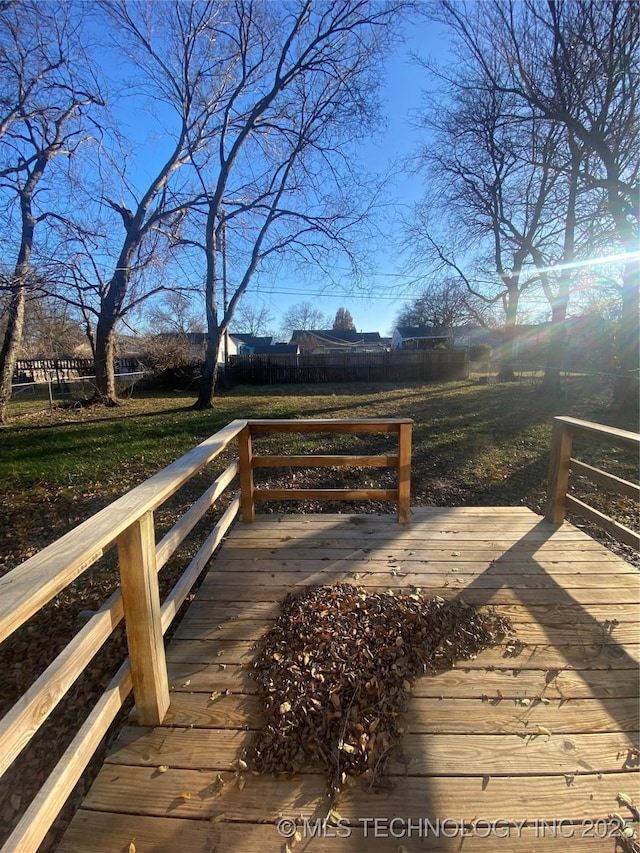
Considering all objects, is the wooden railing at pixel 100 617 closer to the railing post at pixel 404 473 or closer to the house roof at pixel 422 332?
the railing post at pixel 404 473

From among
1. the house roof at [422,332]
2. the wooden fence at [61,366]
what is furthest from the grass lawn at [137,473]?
the house roof at [422,332]

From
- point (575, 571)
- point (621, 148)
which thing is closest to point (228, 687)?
point (575, 571)

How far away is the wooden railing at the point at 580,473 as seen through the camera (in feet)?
7.91

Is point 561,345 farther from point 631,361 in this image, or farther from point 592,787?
point 592,787

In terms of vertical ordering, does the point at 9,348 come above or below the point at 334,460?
above

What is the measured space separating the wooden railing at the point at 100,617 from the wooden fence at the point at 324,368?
1794cm

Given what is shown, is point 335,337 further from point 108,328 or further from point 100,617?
point 100,617

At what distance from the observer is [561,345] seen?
41.0 ft

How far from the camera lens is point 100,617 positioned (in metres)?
1.30

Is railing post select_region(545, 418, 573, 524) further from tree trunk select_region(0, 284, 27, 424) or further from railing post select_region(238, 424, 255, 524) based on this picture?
tree trunk select_region(0, 284, 27, 424)

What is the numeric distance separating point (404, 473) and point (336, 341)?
4288 centimetres

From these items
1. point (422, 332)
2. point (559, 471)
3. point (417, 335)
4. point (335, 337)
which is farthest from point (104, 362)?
point (335, 337)

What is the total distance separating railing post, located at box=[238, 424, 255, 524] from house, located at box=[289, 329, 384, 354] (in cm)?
3793

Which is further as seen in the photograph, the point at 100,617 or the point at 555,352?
the point at 555,352
